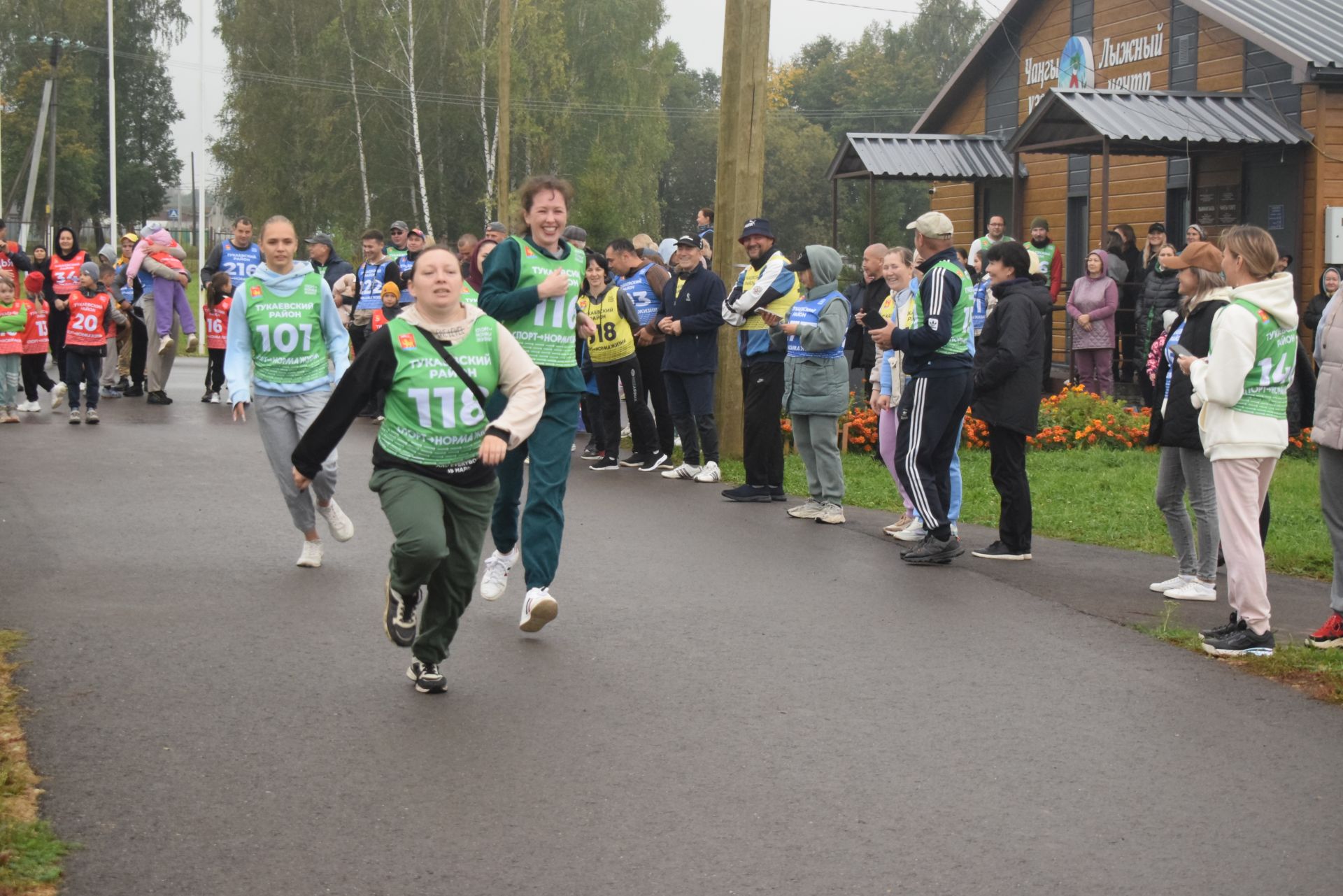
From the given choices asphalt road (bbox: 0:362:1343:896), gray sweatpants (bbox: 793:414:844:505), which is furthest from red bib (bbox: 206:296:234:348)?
gray sweatpants (bbox: 793:414:844:505)

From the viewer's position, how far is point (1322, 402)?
24.5 ft

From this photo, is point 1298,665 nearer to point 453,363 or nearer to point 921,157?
point 453,363

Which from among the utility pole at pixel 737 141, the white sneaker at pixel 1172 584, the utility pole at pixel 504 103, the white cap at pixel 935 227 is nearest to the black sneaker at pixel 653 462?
the utility pole at pixel 737 141

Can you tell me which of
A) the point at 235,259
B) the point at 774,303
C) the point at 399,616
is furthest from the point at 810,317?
the point at 235,259

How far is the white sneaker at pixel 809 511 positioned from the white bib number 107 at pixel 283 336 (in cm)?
385

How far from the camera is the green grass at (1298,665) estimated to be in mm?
6766

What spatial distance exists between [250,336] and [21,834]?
5015 mm

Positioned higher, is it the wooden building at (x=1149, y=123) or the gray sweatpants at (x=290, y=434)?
the wooden building at (x=1149, y=123)

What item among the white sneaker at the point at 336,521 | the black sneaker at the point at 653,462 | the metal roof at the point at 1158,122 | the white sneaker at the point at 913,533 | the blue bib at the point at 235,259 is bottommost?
the white sneaker at the point at 913,533

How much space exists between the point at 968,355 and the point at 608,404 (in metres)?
5.21

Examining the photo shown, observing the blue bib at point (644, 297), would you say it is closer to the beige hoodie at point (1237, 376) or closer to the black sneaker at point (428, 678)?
the beige hoodie at point (1237, 376)

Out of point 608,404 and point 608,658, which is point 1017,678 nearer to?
point 608,658

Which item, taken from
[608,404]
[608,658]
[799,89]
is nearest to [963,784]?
[608,658]

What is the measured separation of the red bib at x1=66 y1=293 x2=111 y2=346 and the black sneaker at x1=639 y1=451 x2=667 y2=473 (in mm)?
6916
